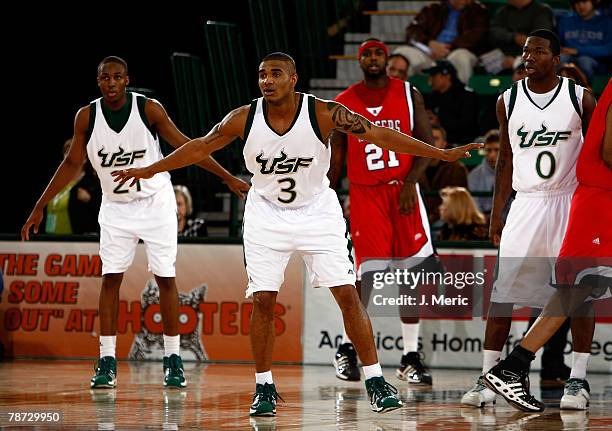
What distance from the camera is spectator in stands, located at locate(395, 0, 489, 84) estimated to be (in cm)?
1330

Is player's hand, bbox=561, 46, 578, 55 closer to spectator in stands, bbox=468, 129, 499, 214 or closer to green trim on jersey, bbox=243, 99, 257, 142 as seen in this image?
spectator in stands, bbox=468, 129, 499, 214

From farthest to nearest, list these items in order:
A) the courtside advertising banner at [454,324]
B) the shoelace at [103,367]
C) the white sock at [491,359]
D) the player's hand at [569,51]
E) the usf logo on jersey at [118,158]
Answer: the player's hand at [569,51], the courtside advertising banner at [454,324], the usf logo on jersey at [118,158], the shoelace at [103,367], the white sock at [491,359]

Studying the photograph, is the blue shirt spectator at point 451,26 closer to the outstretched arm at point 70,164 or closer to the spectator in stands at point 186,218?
the spectator in stands at point 186,218

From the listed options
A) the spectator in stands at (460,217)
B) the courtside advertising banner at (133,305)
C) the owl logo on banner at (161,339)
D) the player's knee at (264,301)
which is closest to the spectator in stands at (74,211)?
the courtside advertising banner at (133,305)

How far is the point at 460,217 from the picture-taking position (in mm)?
10305

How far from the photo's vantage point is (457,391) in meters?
8.41

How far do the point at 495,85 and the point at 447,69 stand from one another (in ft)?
3.62

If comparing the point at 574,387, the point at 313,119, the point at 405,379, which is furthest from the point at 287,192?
the point at 405,379

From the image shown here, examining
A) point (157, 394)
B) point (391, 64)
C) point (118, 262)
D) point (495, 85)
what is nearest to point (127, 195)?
point (118, 262)

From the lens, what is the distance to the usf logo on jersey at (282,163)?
6.72m

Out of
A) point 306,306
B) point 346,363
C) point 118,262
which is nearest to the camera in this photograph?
point 118,262

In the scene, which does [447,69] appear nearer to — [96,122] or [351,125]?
[96,122]

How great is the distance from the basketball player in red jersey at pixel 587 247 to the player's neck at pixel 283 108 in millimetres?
1816

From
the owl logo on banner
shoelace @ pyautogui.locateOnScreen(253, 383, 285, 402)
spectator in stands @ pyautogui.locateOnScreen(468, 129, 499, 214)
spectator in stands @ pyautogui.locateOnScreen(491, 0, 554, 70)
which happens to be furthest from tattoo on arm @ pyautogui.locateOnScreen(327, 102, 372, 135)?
spectator in stands @ pyautogui.locateOnScreen(491, 0, 554, 70)
